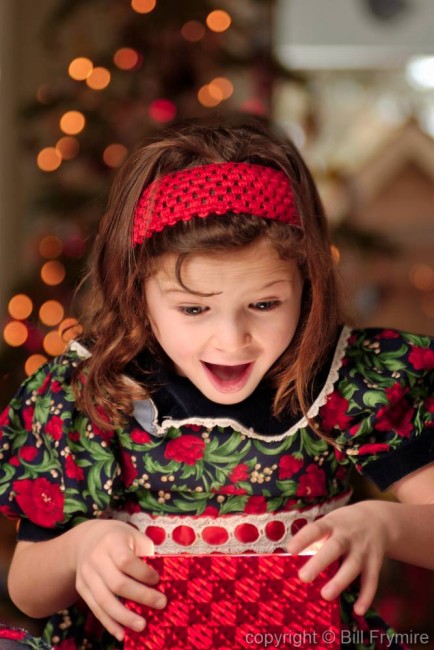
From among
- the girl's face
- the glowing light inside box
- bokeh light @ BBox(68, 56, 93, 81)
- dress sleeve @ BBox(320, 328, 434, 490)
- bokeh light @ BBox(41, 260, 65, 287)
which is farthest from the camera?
the glowing light inside box

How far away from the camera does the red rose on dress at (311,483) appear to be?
3.65ft

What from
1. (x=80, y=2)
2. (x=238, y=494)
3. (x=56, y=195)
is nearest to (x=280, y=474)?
(x=238, y=494)

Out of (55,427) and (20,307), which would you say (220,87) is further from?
(55,427)

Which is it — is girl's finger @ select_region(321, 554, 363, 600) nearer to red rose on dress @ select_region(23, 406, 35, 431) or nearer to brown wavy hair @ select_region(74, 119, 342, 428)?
brown wavy hair @ select_region(74, 119, 342, 428)

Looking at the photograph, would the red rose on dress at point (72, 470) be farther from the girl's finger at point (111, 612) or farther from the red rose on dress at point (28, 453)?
the girl's finger at point (111, 612)

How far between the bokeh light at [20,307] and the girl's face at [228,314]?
125 cm

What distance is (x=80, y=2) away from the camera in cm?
228

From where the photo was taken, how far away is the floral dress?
1.09 meters

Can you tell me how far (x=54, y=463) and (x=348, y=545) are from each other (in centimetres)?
38

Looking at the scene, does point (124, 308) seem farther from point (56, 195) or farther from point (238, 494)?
point (56, 195)

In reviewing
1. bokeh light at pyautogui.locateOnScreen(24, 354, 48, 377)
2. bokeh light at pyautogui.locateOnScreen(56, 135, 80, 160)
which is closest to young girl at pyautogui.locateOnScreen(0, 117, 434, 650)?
bokeh light at pyautogui.locateOnScreen(24, 354, 48, 377)

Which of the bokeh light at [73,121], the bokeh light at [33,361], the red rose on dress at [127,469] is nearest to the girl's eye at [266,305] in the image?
the red rose on dress at [127,469]

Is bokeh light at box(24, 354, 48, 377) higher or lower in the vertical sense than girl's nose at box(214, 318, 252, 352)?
lower

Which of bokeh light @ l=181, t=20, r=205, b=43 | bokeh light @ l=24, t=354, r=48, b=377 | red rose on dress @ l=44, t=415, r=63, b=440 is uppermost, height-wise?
bokeh light @ l=181, t=20, r=205, b=43
